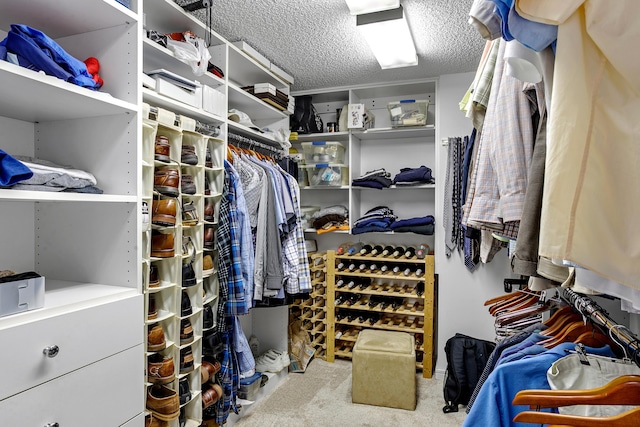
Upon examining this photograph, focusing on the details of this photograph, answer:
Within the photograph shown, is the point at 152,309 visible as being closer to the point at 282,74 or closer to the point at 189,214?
the point at 189,214

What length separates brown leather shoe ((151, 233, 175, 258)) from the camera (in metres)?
1.73

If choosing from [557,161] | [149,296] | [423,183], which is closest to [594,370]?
[557,161]

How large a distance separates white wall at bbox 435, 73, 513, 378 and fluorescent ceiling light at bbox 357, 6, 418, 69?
63cm

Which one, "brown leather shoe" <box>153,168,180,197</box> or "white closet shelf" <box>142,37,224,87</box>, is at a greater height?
"white closet shelf" <box>142,37,224,87</box>

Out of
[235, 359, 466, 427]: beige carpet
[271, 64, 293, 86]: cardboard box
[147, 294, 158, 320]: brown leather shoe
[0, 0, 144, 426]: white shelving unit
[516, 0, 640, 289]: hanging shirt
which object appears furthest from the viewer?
[271, 64, 293, 86]: cardboard box

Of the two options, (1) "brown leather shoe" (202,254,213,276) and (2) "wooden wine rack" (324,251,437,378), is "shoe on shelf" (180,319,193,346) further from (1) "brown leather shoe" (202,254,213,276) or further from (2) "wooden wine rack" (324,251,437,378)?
(2) "wooden wine rack" (324,251,437,378)

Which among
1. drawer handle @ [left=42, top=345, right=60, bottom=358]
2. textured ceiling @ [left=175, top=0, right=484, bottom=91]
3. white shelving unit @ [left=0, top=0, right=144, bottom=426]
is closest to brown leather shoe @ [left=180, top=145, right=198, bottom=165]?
white shelving unit @ [left=0, top=0, right=144, bottom=426]

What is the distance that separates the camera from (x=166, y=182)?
174cm

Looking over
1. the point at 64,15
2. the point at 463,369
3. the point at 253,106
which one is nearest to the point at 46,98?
the point at 64,15

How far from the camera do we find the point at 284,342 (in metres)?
3.08

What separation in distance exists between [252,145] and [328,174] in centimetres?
80

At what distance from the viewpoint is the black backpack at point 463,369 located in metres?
2.57

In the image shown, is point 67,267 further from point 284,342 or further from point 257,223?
point 284,342

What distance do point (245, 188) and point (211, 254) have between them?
472 millimetres
